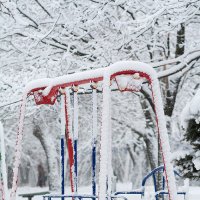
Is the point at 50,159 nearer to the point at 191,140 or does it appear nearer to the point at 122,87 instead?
the point at 191,140

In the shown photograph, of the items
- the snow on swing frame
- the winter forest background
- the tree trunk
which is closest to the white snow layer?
the snow on swing frame

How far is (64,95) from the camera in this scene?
179 inches

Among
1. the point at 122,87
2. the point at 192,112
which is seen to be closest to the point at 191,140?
the point at 192,112

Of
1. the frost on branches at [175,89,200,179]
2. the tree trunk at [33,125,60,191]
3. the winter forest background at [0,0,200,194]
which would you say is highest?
the winter forest background at [0,0,200,194]

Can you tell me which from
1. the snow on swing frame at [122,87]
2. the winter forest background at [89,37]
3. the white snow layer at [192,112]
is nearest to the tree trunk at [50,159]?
the winter forest background at [89,37]

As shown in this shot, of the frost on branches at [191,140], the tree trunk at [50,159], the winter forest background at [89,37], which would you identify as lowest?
the frost on branches at [191,140]

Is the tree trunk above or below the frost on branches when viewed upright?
above

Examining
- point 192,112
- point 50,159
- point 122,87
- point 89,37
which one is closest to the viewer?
point 122,87

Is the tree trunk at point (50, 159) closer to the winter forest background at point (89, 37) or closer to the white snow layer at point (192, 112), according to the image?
the winter forest background at point (89, 37)

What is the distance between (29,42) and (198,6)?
3.60 metres

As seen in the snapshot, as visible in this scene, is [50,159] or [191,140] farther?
[50,159]

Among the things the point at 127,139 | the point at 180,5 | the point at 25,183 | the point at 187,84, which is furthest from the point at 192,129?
the point at 25,183

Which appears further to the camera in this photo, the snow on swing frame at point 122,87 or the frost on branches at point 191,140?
the frost on branches at point 191,140

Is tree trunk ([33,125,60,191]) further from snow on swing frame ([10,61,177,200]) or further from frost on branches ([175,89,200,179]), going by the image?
snow on swing frame ([10,61,177,200])
